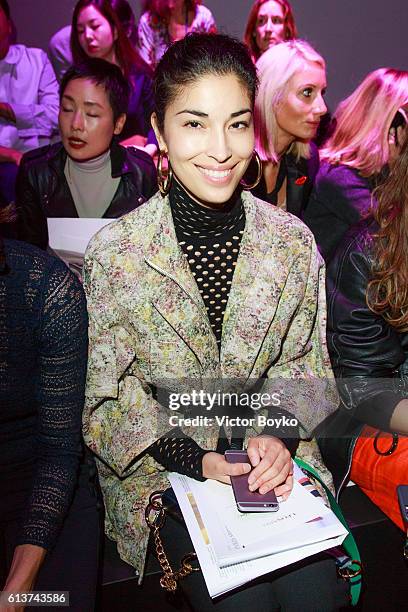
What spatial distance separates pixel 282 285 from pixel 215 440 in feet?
1.46

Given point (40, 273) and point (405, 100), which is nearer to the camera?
point (40, 273)

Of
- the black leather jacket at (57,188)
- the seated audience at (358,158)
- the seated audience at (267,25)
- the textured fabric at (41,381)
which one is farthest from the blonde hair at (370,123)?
the textured fabric at (41,381)

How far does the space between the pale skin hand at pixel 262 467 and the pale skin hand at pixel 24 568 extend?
399 millimetres

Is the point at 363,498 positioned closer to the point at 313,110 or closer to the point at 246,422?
the point at 246,422

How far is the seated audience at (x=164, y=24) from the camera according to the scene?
3.45 metres

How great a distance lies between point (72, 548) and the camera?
1.39 metres

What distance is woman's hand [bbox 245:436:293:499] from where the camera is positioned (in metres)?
1.36

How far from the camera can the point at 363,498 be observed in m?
1.78

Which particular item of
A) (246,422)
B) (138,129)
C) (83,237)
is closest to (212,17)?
(138,129)

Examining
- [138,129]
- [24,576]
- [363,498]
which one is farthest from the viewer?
[138,129]

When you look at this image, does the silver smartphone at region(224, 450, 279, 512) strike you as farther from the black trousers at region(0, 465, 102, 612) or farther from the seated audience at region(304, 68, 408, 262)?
the seated audience at region(304, 68, 408, 262)

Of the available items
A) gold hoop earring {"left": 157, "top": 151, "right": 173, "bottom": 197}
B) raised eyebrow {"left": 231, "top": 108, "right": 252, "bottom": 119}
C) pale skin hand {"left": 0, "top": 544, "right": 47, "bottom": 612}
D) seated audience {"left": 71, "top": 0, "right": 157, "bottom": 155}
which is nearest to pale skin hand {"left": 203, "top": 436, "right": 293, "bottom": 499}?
pale skin hand {"left": 0, "top": 544, "right": 47, "bottom": 612}

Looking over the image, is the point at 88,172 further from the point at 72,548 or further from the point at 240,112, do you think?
the point at 72,548

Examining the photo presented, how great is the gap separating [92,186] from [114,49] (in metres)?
0.98
